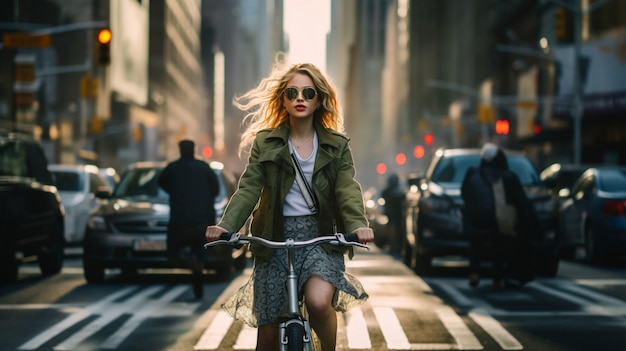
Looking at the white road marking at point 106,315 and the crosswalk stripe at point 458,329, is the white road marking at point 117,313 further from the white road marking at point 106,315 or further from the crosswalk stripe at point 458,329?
the crosswalk stripe at point 458,329

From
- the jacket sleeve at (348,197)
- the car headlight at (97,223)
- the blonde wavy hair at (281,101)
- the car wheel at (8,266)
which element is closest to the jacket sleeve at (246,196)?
the blonde wavy hair at (281,101)

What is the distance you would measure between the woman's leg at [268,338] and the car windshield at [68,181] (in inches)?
702

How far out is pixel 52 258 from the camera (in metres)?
16.6

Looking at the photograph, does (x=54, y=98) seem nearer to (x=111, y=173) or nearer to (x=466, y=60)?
(x=466, y=60)

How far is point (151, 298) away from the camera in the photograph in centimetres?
1280

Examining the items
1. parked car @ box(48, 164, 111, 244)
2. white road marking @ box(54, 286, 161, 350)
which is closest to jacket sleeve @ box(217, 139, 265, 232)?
white road marking @ box(54, 286, 161, 350)

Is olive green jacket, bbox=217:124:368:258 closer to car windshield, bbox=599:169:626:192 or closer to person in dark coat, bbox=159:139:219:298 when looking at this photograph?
person in dark coat, bbox=159:139:219:298

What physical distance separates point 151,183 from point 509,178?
502 cm

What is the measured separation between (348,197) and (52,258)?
12.0 metres

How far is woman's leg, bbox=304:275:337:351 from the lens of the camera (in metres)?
5.09

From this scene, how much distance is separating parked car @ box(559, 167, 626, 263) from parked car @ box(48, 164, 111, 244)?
8.71 metres

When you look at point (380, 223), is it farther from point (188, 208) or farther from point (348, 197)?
point (348, 197)

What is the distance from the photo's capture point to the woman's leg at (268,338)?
532 cm

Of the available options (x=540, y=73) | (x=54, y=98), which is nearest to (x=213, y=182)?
(x=540, y=73)
